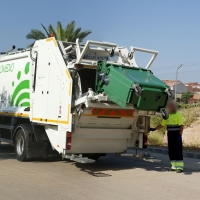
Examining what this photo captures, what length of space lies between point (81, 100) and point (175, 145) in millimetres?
2715

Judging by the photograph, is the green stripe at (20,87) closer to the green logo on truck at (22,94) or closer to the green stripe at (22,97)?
the green logo on truck at (22,94)

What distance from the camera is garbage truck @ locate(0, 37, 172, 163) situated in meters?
7.84

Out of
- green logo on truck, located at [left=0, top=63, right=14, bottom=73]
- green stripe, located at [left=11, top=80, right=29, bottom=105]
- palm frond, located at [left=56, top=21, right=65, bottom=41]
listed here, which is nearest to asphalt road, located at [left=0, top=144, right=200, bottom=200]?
green stripe, located at [left=11, top=80, right=29, bottom=105]

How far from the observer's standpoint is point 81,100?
7.98 meters

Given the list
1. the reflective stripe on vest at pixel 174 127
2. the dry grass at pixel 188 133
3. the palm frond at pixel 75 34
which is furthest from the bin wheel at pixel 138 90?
the palm frond at pixel 75 34

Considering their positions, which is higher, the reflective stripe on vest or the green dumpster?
the green dumpster

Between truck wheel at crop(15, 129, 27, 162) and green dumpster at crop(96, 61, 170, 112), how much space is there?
2743 mm

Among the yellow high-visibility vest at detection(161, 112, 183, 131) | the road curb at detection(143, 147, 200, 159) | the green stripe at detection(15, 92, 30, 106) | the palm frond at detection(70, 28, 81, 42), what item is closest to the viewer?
the yellow high-visibility vest at detection(161, 112, 183, 131)

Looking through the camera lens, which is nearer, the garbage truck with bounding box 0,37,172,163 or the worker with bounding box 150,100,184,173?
the garbage truck with bounding box 0,37,172,163

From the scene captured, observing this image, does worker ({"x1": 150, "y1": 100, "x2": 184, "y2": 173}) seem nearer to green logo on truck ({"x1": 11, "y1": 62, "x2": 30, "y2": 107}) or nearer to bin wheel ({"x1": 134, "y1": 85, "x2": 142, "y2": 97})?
bin wheel ({"x1": 134, "y1": 85, "x2": 142, "y2": 97})

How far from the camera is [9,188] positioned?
679cm

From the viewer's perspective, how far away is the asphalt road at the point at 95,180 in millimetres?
6531

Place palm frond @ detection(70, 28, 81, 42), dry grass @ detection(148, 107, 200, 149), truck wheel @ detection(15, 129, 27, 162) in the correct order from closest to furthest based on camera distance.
A: truck wheel @ detection(15, 129, 27, 162) → dry grass @ detection(148, 107, 200, 149) → palm frond @ detection(70, 28, 81, 42)

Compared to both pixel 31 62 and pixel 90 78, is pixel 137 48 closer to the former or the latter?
pixel 90 78
